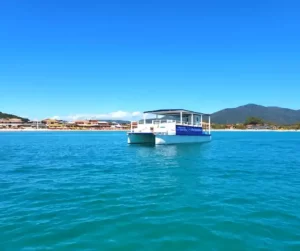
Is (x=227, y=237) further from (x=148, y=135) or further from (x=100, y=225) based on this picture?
(x=148, y=135)

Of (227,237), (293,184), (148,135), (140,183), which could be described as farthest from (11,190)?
(148,135)

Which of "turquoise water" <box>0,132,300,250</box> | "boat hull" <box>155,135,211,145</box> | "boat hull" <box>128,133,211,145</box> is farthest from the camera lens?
"boat hull" <box>128,133,211,145</box>

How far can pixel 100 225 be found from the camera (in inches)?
233

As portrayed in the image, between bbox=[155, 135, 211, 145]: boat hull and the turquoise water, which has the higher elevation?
bbox=[155, 135, 211, 145]: boat hull

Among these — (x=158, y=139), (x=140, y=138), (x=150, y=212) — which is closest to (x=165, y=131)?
(x=158, y=139)

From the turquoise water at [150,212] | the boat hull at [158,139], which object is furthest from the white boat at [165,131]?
the turquoise water at [150,212]

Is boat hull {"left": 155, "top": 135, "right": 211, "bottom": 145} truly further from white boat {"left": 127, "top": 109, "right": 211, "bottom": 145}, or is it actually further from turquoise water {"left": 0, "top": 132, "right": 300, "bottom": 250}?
turquoise water {"left": 0, "top": 132, "right": 300, "bottom": 250}

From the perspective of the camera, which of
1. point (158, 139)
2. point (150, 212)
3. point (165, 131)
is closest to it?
point (150, 212)

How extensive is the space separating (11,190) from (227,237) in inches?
308

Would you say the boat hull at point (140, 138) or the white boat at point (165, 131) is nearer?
the white boat at point (165, 131)

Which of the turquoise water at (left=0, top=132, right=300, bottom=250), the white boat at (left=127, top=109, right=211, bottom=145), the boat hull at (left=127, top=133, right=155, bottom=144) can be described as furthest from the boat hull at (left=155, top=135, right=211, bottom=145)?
the turquoise water at (left=0, top=132, right=300, bottom=250)

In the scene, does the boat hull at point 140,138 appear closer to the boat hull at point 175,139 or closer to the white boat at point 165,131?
the white boat at point 165,131

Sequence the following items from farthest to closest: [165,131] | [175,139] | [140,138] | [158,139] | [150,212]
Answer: [140,138], [175,139], [165,131], [158,139], [150,212]

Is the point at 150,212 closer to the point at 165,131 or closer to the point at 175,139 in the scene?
the point at 165,131
